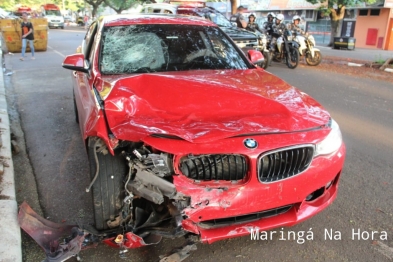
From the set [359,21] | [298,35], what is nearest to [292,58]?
[298,35]

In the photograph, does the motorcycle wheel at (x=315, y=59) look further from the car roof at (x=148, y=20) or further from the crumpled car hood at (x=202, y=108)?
the crumpled car hood at (x=202, y=108)

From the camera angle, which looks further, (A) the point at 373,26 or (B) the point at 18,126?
(A) the point at 373,26

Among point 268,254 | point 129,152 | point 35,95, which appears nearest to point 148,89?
point 129,152

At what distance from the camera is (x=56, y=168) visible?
4336 millimetres

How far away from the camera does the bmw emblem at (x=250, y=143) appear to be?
2.39 metres

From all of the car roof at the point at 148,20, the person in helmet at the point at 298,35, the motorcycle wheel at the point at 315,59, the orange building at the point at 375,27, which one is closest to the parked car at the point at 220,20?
the person in helmet at the point at 298,35

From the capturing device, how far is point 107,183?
244 cm

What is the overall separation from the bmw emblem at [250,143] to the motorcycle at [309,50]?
10.2 meters

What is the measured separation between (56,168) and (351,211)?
3.35 m

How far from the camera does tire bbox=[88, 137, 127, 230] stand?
2.42 m

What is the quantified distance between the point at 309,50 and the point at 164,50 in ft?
31.0

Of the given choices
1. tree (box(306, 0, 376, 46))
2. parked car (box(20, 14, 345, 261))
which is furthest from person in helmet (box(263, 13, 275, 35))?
parked car (box(20, 14, 345, 261))

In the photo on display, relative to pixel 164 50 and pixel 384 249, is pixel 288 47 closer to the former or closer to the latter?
pixel 164 50

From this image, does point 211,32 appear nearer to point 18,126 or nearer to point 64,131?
point 64,131
